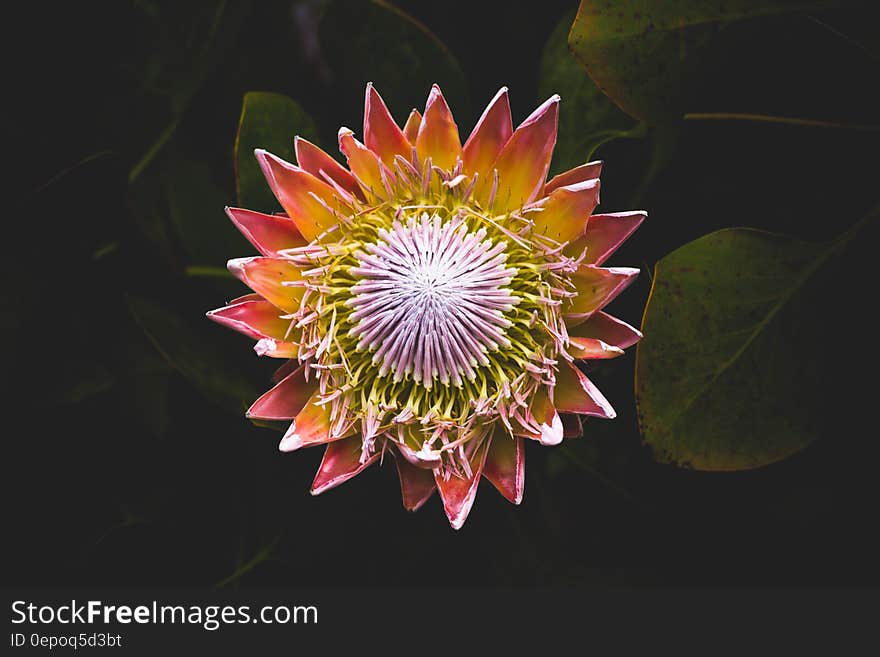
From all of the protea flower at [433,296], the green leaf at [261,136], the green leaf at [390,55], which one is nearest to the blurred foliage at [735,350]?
the protea flower at [433,296]

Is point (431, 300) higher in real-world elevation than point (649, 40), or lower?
lower

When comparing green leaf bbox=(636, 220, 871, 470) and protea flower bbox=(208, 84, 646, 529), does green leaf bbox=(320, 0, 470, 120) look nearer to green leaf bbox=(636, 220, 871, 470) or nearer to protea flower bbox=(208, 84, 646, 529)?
protea flower bbox=(208, 84, 646, 529)

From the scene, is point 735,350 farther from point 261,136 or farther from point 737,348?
point 261,136

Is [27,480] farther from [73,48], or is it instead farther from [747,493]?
[747,493]

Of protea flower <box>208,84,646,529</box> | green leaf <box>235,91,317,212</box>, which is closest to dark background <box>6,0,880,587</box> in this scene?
green leaf <box>235,91,317,212</box>

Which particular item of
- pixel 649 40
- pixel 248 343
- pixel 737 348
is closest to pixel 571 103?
pixel 649 40

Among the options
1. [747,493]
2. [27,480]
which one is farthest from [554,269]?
[27,480]

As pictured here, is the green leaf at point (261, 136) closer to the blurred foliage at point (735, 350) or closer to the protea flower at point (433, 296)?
the protea flower at point (433, 296)
